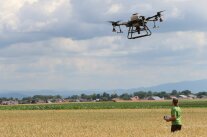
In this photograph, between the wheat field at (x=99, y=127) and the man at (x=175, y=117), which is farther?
the wheat field at (x=99, y=127)

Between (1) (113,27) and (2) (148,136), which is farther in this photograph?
(1) (113,27)

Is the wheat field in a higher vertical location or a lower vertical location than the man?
lower

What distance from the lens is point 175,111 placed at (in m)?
19.9

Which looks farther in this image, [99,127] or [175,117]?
[99,127]

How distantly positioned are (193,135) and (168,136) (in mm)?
1535

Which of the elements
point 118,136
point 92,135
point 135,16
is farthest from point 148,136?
point 135,16

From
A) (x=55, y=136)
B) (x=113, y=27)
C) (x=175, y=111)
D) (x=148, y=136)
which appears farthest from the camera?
(x=113, y=27)

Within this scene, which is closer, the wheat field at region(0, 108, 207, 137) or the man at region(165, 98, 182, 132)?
the man at region(165, 98, 182, 132)

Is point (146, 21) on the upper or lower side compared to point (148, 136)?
upper

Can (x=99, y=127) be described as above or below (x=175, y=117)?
below

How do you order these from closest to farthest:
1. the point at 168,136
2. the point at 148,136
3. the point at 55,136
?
the point at 168,136
the point at 148,136
the point at 55,136

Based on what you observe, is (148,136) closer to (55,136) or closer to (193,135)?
(193,135)

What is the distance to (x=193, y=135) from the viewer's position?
22.4 meters

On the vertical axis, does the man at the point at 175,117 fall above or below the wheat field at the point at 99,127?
above
